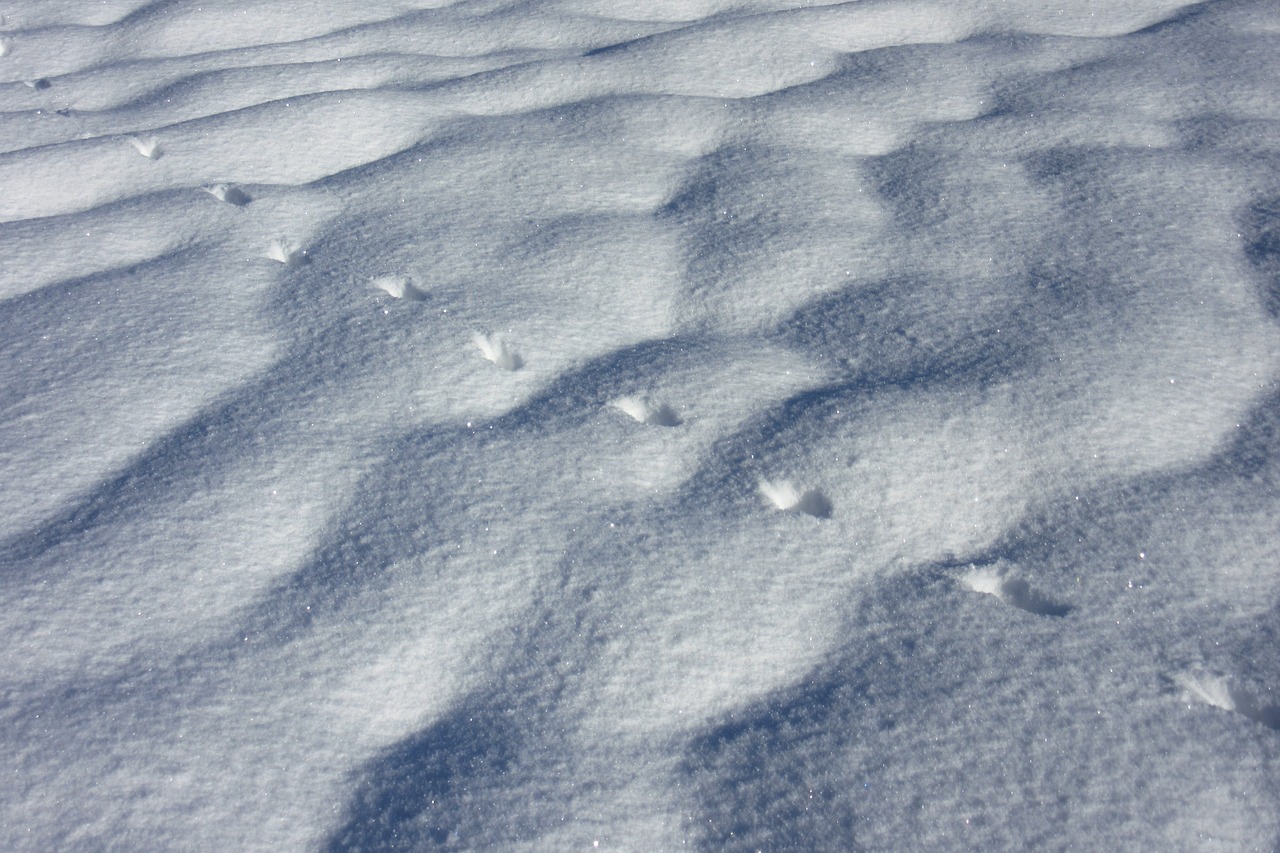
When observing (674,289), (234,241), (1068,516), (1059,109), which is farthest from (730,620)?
(1059,109)

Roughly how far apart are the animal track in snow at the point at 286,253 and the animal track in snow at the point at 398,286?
144 mm

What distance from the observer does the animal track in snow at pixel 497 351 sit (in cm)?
120

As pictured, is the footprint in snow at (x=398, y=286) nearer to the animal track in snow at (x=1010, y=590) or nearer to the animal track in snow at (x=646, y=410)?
the animal track in snow at (x=646, y=410)

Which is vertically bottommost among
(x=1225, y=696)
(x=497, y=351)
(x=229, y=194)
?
(x=1225, y=696)

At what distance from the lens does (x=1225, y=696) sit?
859 mm

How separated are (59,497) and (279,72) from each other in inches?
42.3

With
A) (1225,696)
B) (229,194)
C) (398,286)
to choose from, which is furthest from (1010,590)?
(229,194)

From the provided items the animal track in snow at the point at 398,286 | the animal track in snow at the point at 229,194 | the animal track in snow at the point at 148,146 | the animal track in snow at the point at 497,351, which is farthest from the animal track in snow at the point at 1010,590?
the animal track in snow at the point at 148,146

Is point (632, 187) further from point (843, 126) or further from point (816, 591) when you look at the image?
point (816, 591)

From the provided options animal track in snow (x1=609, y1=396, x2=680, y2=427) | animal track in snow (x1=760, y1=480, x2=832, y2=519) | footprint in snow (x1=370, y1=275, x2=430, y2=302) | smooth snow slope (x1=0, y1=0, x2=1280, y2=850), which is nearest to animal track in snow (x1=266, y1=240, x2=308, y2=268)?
smooth snow slope (x1=0, y1=0, x2=1280, y2=850)

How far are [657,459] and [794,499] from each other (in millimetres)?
157

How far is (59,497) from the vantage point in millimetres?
1065

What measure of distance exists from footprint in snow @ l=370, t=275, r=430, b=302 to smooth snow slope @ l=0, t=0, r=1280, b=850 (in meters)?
0.01

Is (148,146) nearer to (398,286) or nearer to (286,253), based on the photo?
(286,253)
